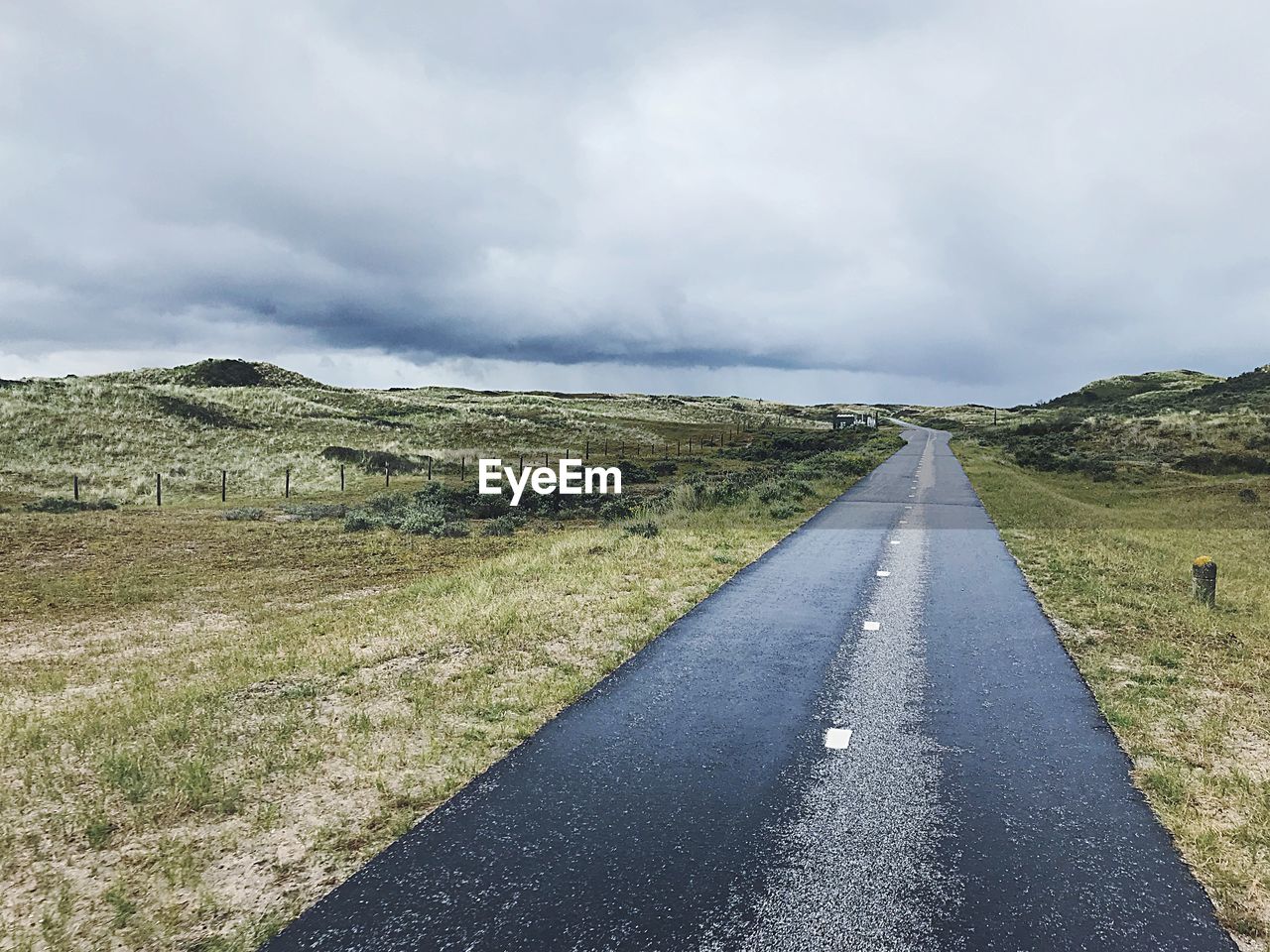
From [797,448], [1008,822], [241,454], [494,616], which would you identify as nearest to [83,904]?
[1008,822]

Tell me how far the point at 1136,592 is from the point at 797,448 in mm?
53386

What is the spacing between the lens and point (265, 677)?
858cm

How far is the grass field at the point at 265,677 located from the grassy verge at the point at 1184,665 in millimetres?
5192

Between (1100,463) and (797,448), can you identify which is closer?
(1100,463)

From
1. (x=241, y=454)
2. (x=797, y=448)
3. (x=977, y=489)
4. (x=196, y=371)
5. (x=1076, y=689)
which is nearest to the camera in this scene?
(x=1076, y=689)

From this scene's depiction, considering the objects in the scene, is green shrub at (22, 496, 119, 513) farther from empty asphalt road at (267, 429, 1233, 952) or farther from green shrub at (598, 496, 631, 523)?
empty asphalt road at (267, 429, 1233, 952)

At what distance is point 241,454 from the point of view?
160 ft

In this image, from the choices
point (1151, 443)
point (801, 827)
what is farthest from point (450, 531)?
point (1151, 443)

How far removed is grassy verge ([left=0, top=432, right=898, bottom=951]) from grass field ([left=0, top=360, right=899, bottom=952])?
27 millimetres

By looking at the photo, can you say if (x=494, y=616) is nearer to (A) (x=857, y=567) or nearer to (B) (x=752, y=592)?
(B) (x=752, y=592)

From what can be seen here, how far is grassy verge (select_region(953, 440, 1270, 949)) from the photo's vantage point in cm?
504

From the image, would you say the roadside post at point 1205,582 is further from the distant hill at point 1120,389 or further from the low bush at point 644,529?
the distant hill at point 1120,389

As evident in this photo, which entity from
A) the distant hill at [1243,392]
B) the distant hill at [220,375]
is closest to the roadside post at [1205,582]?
the distant hill at [1243,392]
